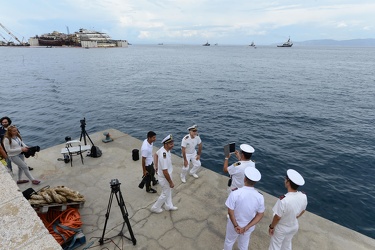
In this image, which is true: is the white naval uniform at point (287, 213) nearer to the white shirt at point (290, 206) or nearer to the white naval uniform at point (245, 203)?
the white shirt at point (290, 206)

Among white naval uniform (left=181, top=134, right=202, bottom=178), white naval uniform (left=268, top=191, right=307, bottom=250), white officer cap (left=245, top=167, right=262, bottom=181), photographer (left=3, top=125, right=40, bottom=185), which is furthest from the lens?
white naval uniform (left=181, top=134, right=202, bottom=178)

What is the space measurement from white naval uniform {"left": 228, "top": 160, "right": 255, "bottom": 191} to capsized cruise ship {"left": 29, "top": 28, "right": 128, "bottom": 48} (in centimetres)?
16542

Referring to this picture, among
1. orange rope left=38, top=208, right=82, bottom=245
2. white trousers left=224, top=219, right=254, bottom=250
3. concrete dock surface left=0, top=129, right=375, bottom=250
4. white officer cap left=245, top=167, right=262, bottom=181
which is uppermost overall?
white officer cap left=245, top=167, right=262, bottom=181

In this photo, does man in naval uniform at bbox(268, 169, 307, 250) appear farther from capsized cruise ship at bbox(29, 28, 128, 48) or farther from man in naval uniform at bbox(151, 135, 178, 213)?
capsized cruise ship at bbox(29, 28, 128, 48)

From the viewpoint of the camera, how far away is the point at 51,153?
362 inches

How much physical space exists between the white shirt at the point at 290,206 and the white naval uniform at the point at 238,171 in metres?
1.28

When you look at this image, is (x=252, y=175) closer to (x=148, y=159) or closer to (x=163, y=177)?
(x=163, y=177)

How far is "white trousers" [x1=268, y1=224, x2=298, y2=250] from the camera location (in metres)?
4.17

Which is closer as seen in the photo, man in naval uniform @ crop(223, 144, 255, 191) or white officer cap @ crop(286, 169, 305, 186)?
white officer cap @ crop(286, 169, 305, 186)

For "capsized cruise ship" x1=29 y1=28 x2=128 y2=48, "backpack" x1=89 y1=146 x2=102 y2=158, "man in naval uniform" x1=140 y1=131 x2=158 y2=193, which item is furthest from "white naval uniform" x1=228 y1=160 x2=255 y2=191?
"capsized cruise ship" x1=29 y1=28 x2=128 y2=48

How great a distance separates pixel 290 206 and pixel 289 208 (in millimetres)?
47

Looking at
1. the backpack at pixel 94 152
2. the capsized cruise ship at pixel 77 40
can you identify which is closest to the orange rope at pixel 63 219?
the backpack at pixel 94 152

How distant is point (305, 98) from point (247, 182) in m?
25.3

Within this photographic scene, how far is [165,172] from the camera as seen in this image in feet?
17.7
